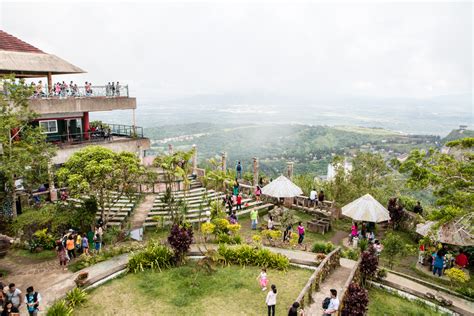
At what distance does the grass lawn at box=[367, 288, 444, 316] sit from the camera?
1153 cm

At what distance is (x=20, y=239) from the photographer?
16.5 m

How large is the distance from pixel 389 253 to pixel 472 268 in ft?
13.6

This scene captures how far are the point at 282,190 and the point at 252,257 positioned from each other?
676 centimetres

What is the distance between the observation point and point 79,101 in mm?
22812

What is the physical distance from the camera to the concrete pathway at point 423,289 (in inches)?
479

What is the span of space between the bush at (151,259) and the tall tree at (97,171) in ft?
12.6

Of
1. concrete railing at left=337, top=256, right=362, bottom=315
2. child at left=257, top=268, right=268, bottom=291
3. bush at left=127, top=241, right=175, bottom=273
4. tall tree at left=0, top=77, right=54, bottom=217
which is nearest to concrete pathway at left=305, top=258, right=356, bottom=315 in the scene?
concrete railing at left=337, top=256, right=362, bottom=315

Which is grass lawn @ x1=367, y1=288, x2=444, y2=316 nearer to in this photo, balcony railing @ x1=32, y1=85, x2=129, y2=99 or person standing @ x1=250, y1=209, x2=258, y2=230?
person standing @ x1=250, y1=209, x2=258, y2=230

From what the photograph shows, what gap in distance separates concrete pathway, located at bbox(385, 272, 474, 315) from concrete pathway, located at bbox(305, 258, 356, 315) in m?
1.62

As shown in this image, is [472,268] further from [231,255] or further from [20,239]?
[20,239]

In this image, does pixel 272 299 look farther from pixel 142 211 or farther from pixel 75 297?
pixel 142 211

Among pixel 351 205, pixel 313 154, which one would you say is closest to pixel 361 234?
pixel 351 205

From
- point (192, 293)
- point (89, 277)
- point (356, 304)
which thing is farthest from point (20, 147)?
point (356, 304)

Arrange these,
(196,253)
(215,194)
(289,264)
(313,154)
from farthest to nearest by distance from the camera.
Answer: (313,154)
(215,194)
(196,253)
(289,264)
